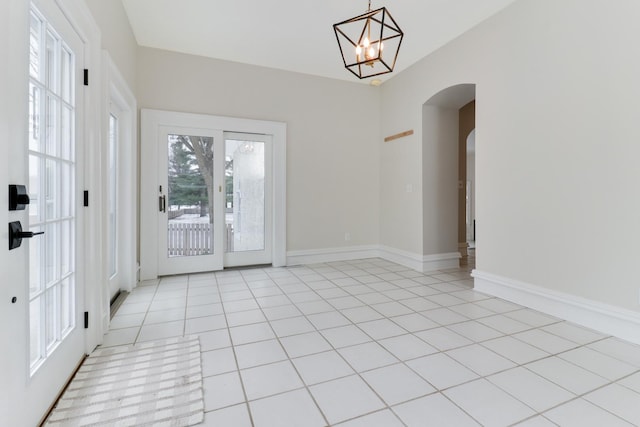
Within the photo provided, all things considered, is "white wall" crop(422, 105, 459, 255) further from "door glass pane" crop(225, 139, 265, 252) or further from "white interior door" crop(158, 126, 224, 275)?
"white interior door" crop(158, 126, 224, 275)

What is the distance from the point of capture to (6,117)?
1.14 meters

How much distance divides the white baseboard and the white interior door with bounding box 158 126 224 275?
1205mm

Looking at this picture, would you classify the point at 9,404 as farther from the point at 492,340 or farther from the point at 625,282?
the point at 625,282

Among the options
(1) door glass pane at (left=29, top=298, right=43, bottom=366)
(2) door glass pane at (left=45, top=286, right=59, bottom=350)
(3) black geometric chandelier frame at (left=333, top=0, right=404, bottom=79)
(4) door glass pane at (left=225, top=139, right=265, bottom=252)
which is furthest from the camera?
(4) door glass pane at (left=225, top=139, right=265, bottom=252)

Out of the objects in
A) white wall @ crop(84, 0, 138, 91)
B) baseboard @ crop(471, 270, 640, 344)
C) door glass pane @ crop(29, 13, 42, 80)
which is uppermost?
white wall @ crop(84, 0, 138, 91)

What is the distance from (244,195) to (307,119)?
1.53 m

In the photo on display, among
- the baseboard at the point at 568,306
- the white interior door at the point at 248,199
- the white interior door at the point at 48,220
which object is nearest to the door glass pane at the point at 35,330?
the white interior door at the point at 48,220

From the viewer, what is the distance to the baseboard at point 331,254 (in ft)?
15.4

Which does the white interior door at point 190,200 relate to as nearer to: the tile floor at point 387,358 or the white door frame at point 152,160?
the white door frame at point 152,160

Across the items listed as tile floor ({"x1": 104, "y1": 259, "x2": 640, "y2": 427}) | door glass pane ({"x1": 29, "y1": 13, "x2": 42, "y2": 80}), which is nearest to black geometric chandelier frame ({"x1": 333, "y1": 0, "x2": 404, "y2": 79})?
door glass pane ({"x1": 29, "y1": 13, "x2": 42, "y2": 80})

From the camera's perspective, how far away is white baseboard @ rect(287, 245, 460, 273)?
4.32 m

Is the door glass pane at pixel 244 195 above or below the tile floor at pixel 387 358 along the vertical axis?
above

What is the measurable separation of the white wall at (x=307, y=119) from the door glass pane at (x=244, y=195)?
16.2 inches

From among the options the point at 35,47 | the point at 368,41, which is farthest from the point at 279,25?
the point at 35,47
